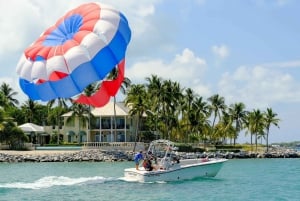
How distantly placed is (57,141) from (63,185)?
59013 millimetres

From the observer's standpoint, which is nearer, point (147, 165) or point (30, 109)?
point (147, 165)

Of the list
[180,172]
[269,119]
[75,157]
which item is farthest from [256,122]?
[180,172]

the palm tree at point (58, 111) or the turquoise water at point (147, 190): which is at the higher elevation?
the palm tree at point (58, 111)

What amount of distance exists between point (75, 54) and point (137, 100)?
48693 millimetres

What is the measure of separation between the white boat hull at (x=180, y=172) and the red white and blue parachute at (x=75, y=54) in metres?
5.59

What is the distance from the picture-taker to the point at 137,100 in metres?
73.4

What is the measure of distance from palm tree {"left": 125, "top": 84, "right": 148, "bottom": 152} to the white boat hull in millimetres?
35998

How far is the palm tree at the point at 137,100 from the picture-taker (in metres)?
73.1

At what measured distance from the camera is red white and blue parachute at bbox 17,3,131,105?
81.7ft

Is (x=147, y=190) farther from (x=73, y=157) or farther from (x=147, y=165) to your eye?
(x=73, y=157)

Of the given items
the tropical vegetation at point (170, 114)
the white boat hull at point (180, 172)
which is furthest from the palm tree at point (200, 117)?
the white boat hull at point (180, 172)

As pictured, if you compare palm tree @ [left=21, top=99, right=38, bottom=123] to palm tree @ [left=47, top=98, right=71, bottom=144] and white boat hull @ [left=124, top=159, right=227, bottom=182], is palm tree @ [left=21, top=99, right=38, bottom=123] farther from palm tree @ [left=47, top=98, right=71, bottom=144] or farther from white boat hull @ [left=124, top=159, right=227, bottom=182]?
white boat hull @ [left=124, top=159, right=227, bottom=182]

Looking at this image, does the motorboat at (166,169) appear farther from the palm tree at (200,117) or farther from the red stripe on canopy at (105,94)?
the palm tree at (200,117)

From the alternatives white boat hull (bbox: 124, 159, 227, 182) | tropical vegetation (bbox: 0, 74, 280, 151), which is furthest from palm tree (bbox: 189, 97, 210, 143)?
white boat hull (bbox: 124, 159, 227, 182)
